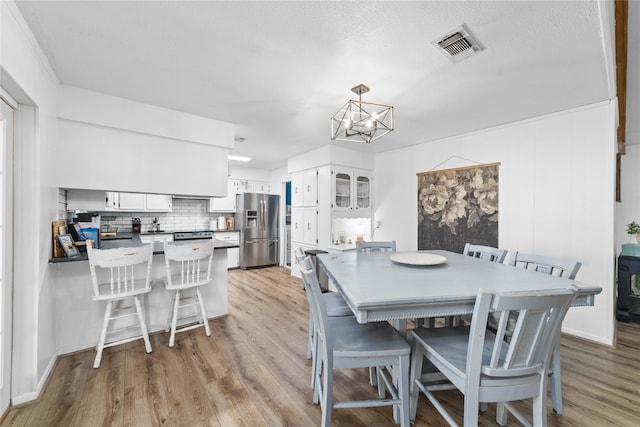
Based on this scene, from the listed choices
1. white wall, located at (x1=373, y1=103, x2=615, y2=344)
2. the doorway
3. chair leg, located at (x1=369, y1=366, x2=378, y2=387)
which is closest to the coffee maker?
the doorway

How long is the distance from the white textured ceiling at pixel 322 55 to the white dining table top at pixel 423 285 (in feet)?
5.10

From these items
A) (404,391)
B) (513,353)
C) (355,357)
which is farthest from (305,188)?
(513,353)

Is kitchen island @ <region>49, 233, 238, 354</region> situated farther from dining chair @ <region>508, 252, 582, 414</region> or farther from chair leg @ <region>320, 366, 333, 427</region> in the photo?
dining chair @ <region>508, 252, 582, 414</region>

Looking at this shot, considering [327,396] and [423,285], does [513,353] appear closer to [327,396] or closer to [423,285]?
[423,285]

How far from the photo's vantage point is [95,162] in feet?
9.06

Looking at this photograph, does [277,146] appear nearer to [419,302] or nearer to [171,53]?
[171,53]

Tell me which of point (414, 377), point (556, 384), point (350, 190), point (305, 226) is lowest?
point (556, 384)

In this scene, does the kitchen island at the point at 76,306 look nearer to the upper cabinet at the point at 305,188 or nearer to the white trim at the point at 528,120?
the upper cabinet at the point at 305,188

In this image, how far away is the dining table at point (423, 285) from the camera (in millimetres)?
1319

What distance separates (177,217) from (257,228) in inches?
63.8

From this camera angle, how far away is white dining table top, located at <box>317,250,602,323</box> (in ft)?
4.32

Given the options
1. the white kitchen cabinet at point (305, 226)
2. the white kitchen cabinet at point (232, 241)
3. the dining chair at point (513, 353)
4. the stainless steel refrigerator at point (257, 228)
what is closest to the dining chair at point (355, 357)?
the dining chair at point (513, 353)

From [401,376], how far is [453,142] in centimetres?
347

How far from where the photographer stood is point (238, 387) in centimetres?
199
